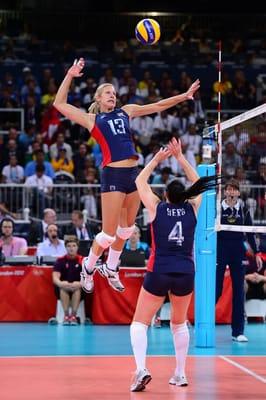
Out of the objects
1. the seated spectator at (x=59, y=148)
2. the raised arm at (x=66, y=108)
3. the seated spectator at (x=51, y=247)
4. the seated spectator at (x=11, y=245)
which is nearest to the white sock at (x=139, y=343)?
the raised arm at (x=66, y=108)

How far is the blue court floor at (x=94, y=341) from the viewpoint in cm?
1350

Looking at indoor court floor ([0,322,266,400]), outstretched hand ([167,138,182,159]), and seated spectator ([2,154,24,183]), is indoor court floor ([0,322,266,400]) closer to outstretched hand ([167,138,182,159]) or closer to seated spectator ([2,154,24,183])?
outstretched hand ([167,138,182,159])

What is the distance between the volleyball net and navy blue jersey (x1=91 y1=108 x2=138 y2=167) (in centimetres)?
218

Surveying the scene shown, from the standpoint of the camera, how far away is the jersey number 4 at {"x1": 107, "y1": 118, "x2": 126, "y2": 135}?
1097 centimetres

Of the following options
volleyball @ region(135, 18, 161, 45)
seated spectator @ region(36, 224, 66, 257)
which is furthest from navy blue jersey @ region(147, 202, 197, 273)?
seated spectator @ region(36, 224, 66, 257)

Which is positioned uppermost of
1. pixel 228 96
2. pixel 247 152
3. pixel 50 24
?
pixel 50 24

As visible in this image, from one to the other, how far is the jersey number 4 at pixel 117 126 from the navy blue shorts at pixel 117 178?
41cm

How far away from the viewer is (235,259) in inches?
569

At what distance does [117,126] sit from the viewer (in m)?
11.0

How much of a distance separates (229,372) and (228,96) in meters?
15.3

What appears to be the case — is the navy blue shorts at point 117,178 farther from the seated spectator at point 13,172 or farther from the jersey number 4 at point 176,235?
the seated spectator at point 13,172

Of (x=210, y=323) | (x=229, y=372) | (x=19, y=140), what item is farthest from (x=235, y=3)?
(x=229, y=372)

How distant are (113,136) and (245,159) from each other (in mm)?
6961

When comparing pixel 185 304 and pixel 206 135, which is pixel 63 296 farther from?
pixel 185 304
